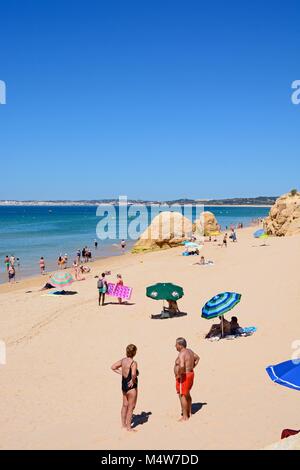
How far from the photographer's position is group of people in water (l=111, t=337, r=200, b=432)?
6.94 meters

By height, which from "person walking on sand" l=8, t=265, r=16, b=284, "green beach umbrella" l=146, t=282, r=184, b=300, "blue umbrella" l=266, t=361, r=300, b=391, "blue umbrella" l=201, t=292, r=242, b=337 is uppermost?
"blue umbrella" l=266, t=361, r=300, b=391

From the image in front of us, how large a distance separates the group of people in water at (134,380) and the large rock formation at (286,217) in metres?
32.1

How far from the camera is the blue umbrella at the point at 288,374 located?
5805 mm

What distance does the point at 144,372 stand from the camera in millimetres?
9617

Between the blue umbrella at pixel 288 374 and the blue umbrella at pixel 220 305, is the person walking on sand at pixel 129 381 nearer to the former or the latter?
the blue umbrella at pixel 288 374

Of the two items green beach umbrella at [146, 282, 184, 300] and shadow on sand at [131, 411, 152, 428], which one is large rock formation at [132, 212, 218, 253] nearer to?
green beach umbrella at [146, 282, 184, 300]

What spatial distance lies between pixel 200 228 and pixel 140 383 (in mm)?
41836

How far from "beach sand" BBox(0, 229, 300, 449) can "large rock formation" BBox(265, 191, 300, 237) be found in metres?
19.9

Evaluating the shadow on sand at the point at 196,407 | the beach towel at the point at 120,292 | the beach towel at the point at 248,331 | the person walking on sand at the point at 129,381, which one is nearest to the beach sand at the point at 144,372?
the shadow on sand at the point at 196,407

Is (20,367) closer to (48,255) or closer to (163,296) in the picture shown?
(163,296)

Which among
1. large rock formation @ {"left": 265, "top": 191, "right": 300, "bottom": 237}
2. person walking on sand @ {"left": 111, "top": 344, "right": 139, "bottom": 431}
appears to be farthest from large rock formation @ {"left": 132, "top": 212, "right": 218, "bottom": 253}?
person walking on sand @ {"left": 111, "top": 344, "right": 139, "bottom": 431}

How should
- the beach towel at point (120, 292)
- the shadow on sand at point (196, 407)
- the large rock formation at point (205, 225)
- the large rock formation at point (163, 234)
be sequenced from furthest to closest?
the large rock formation at point (205, 225), the large rock formation at point (163, 234), the beach towel at point (120, 292), the shadow on sand at point (196, 407)

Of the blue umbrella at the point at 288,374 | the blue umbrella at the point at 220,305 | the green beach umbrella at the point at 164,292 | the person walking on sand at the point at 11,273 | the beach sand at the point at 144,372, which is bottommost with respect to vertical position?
the person walking on sand at the point at 11,273
